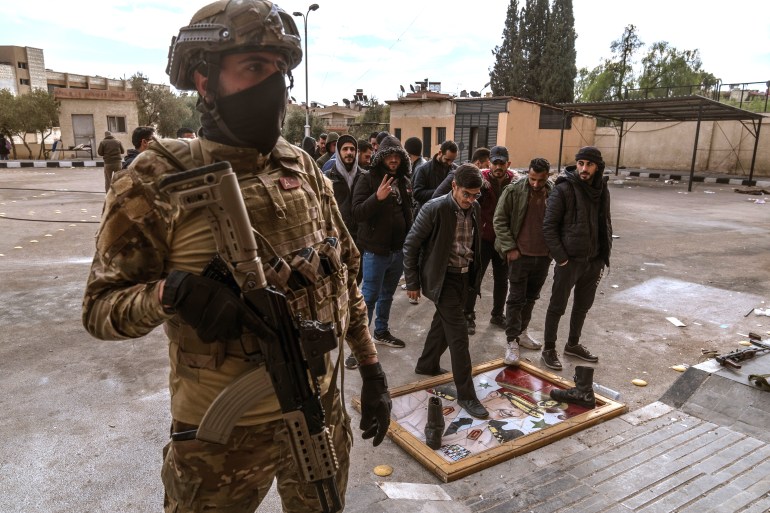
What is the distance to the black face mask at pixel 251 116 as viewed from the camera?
144cm

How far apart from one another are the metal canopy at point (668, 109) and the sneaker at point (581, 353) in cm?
1339

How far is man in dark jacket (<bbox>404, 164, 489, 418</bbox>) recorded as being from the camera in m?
3.57

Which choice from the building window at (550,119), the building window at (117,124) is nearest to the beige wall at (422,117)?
the building window at (550,119)

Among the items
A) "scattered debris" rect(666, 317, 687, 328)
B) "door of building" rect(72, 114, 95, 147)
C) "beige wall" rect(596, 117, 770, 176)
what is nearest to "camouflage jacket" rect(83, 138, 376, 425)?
"scattered debris" rect(666, 317, 687, 328)

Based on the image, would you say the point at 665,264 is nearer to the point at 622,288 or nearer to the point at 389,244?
the point at 622,288

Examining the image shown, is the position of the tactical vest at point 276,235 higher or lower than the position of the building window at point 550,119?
lower

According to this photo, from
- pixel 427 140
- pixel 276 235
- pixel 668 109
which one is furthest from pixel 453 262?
pixel 427 140

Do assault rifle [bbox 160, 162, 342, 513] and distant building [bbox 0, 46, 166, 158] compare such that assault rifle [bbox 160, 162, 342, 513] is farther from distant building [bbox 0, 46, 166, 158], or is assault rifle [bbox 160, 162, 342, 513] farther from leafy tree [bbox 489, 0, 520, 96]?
leafy tree [bbox 489, 0, 520, 96]

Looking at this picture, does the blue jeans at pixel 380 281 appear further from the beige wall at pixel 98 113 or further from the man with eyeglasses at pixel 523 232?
the beige wall at pixel 98 113

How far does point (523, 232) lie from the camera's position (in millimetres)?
4590

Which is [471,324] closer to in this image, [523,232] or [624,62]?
[523,232]

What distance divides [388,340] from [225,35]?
11.8 ft

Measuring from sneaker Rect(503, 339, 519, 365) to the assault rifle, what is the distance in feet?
9.82

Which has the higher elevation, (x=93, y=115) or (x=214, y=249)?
(x=93, y=115)
